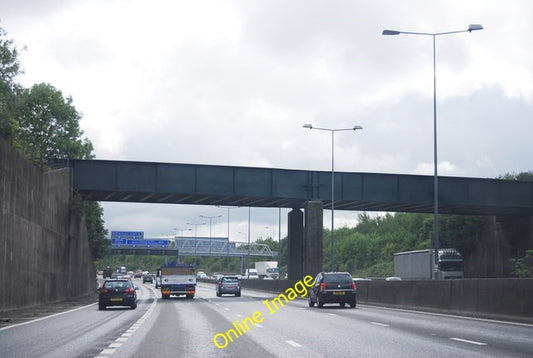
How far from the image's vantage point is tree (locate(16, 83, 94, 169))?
260 ft

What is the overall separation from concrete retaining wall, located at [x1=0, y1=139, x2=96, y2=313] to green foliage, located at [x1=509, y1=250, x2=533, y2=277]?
3272 cm

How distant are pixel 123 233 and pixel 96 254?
3408 cm

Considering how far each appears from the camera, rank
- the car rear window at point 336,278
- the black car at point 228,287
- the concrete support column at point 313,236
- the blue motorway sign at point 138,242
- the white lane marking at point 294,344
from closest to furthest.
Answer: the white lane marking at point 294,344
the car rear window at point 336,278
the concrete support column at point 313,236
the black car at point 228,287
the blue motorway sign at point 138,242

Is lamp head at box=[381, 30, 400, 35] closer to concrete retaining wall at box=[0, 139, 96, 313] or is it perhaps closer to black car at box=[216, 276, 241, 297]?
concrete retaining wall at box=[0, 139, 96, 313]

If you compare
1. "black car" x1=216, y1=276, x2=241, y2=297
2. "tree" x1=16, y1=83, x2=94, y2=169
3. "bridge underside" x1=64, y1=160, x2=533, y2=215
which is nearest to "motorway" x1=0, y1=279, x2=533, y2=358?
"bridge underside" x1=64, y1=160, x2=533, y2=215

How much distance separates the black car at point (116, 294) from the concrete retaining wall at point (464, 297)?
480 inches

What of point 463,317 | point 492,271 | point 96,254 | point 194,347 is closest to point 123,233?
point 96,254

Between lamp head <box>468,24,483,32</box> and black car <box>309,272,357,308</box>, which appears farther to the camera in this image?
black car <box>309,272,357,308</box>

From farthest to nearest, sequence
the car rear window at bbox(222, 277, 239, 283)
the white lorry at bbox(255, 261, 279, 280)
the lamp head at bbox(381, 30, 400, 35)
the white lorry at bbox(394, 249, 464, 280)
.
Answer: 1. the white lorry at bbox(255, 261, 279, 280)
2. the white lorry at bbox(394, 249, 464, 280)
3. the car rear window at bbox(222, 277, 239, 283)
4. the lamp head at bbox(381, 30, 400, 35)

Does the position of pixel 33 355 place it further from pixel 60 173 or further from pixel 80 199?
pixel 80 199

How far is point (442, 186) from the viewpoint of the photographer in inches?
2158

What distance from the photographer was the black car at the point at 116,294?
3512cm

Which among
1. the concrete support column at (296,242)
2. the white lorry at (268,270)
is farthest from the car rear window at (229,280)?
the white lorry at (268,270)

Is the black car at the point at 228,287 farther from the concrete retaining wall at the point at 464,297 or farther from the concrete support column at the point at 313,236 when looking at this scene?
the concrete retaining wall at the point at 464,297
